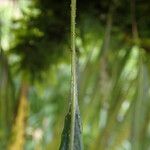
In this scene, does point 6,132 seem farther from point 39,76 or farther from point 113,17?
point 113,17

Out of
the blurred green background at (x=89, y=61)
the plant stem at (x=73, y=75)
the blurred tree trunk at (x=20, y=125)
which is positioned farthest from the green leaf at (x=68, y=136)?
the blurred tree trunk at (x=20, y=125)

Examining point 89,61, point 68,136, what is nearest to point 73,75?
point 68,136

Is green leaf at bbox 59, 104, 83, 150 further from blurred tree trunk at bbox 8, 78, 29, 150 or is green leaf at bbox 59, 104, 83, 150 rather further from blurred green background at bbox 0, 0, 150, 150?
blurred tree trunk at bbox 8, 78, 29, 150

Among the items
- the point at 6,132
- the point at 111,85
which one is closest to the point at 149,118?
the point at 111,85

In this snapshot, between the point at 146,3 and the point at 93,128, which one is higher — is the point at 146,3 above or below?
above

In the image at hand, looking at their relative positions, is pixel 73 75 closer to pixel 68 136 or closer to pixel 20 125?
pixel 68 136

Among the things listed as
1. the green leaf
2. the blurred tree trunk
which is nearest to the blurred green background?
the blurred tree trunk

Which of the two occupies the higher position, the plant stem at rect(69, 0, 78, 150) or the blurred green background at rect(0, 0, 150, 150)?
the blurred green background at rect(0, 0, 150, 150)

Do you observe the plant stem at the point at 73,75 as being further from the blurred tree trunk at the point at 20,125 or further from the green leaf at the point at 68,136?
the blurred tree trunk at the point at 20,125
